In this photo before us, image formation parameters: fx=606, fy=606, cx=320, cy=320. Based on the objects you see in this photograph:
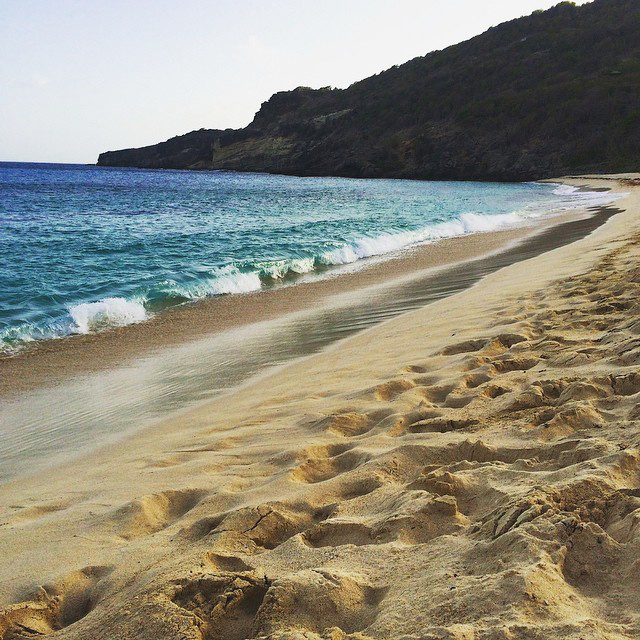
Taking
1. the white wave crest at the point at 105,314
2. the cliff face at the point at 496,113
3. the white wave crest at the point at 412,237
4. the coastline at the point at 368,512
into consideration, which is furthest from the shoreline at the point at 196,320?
the cliff face at the point at 496,113

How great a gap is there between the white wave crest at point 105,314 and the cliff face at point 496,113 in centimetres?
5250

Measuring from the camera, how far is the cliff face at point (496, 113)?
59438mm

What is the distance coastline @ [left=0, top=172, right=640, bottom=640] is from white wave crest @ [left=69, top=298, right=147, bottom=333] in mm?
3759

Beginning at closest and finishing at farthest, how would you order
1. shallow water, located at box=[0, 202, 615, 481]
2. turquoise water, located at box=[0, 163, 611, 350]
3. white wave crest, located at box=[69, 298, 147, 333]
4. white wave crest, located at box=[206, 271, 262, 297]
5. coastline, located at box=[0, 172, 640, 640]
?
coastline, located at box=[0, 172, 640, 640]
shallow water, located at box=[0, 202, 615, 481]
white wave crest, located at box=[69, 298, 147, 333]
turquoise water, located at box=[0, 163, 611, 350]
white wave crest, located at box=[206, 271, 262, 297]

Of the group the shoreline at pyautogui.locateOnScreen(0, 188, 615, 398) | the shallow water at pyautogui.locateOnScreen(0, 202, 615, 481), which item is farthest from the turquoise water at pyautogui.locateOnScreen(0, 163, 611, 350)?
the shallow water at pyautogui.locateOnScreen(0, 202, 615, 481)

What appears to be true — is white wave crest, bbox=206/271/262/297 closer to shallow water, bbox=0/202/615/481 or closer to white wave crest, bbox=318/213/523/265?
shallow water, bbox=0/202/615/481

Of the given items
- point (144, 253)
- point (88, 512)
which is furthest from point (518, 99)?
point (88, 512)

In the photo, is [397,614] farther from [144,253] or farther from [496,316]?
[144,253]

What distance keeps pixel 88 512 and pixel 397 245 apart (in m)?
13.7

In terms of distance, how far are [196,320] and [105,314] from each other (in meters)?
1.19

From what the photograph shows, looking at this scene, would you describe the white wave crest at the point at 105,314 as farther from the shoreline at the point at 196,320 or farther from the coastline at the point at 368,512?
the coastline at the point at 368,512

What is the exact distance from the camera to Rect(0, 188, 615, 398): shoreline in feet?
19.6

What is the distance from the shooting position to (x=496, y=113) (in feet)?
220

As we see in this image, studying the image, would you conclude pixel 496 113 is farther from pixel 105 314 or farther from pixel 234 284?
pixel 105 314
